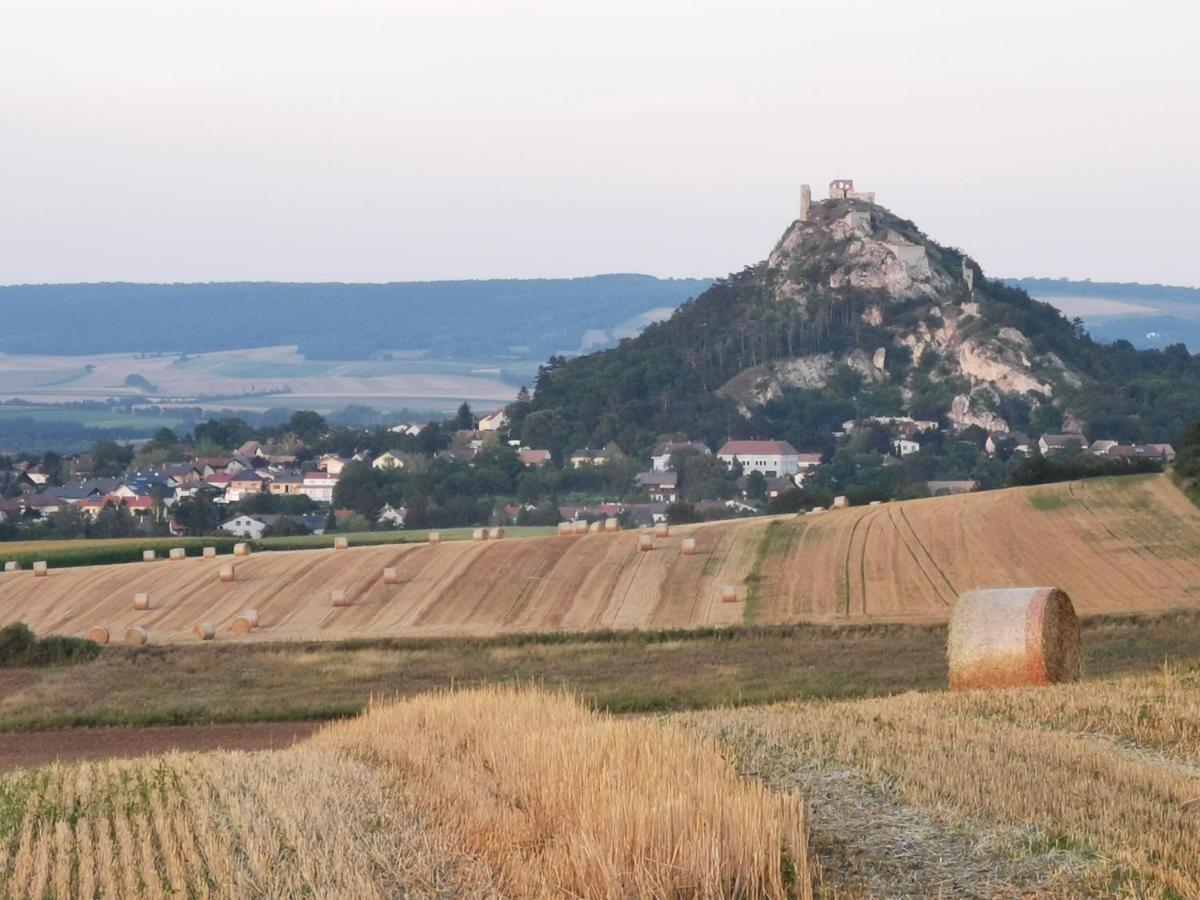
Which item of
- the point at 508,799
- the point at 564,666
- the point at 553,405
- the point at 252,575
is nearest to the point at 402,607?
the point at 252,575

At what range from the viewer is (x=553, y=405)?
542 feet

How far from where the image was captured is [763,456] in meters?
152

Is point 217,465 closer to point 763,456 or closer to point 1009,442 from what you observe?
point 763,456

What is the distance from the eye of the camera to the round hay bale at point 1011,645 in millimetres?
21922

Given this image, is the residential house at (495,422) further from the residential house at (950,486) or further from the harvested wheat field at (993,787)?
the harvested wheat field at (993,787)

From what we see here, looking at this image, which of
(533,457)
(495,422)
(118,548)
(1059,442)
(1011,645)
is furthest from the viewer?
(495,422)

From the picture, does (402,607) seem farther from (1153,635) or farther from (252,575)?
(1153,635)

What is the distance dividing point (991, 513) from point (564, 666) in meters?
19.2

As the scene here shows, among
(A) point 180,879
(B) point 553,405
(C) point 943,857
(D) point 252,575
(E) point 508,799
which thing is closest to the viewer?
(C) point 943,857

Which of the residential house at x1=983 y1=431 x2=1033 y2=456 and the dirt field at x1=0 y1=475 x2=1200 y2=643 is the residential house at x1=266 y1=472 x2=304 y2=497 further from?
the dirt field at x1=0 y1=475 x2=1200 y2=643

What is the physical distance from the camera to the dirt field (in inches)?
1510

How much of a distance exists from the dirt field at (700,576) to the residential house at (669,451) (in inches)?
3915

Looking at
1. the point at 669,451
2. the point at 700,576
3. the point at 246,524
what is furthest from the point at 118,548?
the point at 669,451

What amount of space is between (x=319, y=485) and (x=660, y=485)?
27.7 m
